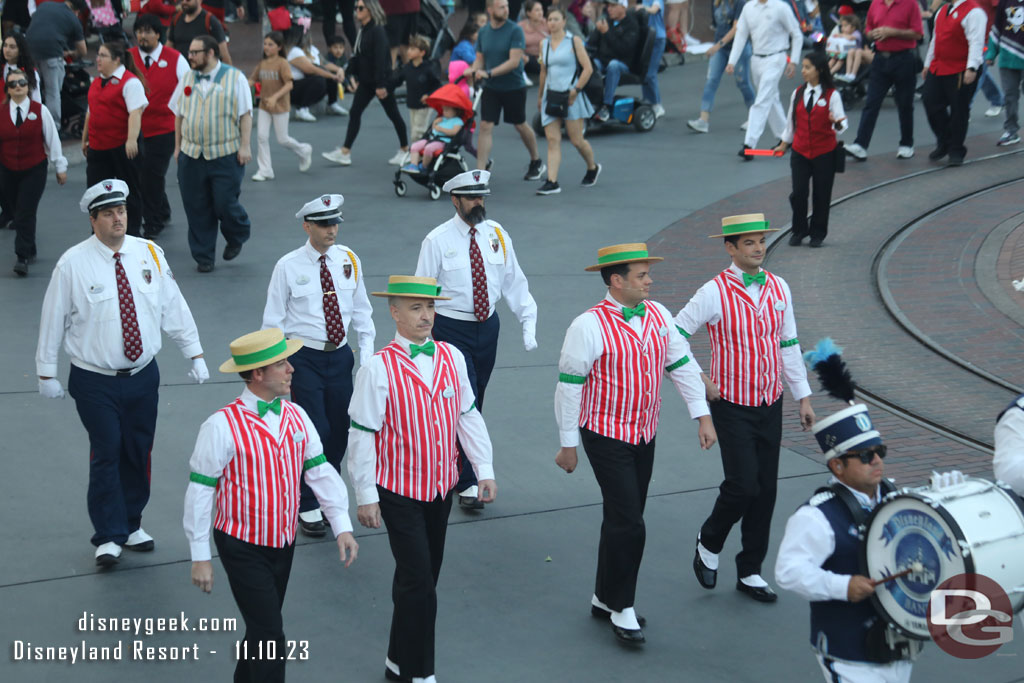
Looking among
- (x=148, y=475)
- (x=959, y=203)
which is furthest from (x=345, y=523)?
(x=959, y=203)

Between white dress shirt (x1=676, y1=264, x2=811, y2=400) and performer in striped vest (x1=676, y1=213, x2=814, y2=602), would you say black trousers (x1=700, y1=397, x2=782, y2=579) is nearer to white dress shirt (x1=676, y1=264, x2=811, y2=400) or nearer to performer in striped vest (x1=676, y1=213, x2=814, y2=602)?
performer in striped vest (x1=676, y1=213, x2=814, y2=602)

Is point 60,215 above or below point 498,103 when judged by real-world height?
below

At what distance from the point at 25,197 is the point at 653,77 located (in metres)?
9.76

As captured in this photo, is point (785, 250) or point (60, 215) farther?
point (60, 215)

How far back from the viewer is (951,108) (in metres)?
15.1

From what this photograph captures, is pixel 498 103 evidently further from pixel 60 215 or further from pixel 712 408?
pixel 712 408

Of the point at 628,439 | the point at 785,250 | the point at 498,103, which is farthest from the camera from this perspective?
the point at 498,103

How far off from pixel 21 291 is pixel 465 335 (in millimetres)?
5575

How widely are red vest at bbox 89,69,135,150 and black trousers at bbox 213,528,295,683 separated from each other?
7.45 meters

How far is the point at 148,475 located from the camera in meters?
6.85

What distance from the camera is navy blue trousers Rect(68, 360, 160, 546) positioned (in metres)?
6.54

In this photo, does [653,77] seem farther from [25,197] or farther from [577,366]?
[577,366]

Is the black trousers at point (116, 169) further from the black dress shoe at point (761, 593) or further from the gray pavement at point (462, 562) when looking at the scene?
the black dress shoe at point (761, 593)

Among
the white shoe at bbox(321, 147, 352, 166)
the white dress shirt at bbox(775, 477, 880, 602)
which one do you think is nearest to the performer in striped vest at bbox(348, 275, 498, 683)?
the white dress shirt at bbox(775, 477, 880, 602)
